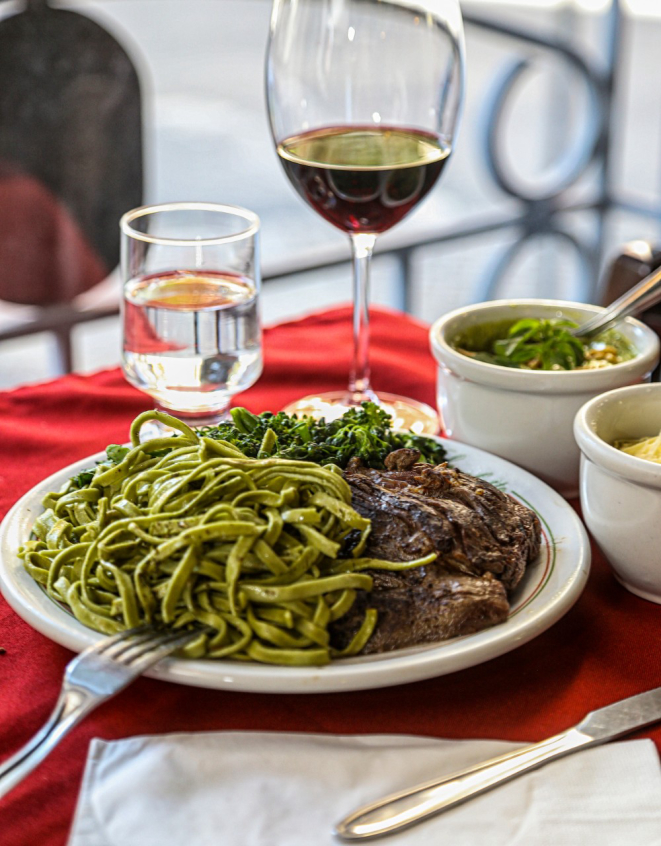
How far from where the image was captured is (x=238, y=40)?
6656 mm

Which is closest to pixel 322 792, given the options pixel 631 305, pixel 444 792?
pixel 444 792

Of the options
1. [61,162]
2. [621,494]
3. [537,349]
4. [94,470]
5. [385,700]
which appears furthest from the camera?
[61,162]

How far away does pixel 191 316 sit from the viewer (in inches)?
52.0

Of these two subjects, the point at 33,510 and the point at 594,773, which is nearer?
the point at 594,773

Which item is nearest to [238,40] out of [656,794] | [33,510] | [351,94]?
[351,94]

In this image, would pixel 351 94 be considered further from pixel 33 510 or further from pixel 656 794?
pixel 656 794

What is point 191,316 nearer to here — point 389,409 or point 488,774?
point 389,409

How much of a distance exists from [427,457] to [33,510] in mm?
464

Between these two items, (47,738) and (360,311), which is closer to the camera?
(47,738)

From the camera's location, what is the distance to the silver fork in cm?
73

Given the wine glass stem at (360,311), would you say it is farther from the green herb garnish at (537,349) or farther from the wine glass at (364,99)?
the green herb garnish at (537,349)

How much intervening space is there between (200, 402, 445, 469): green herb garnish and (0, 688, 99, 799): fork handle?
1.22ft

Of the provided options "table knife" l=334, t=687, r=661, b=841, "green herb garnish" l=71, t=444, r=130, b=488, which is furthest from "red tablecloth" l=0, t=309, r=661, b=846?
"green herb garnish" l=71, t=444, r=130, b=488

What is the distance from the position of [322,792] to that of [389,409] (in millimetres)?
780
